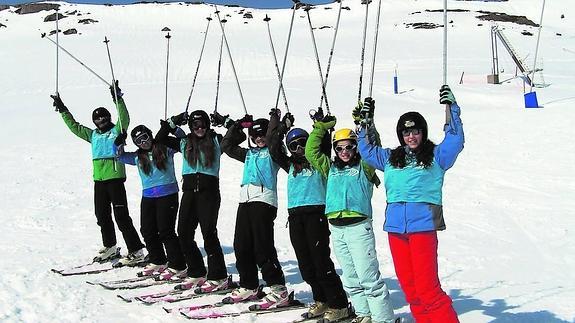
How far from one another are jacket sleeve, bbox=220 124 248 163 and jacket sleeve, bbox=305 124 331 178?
2.95 ft

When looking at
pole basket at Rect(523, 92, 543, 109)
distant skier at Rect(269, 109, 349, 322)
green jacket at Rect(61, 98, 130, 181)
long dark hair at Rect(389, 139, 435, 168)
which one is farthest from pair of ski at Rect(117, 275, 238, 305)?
pole basket at Rect(523, 92, 543, 109)

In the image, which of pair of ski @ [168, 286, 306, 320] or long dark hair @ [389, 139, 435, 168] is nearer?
long dark hair @ [389, 139, 435, 168]

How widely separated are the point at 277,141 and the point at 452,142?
5.35 ft

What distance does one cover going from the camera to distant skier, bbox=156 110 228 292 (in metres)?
5.66

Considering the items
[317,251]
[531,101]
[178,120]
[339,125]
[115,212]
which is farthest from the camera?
[531,101]

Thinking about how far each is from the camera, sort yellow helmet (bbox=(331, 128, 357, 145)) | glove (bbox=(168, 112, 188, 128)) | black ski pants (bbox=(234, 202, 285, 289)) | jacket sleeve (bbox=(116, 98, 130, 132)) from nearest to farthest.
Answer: yellow helmet (bbox=(331, 128, 357, 145))
black ski pants (bbox=(234, 202, 285, 289))
glove (bbox=(168, 112, 188, 128))
jacket sleeve (bbox=(116, 98, 130, 132))

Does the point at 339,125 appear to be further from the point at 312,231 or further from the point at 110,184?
the point at 312,231

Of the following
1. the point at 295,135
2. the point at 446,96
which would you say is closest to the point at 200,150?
the point at 295,135

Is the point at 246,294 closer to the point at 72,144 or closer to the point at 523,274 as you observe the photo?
the point at 523,274

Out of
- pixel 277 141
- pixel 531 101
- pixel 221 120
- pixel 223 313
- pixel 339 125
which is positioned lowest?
Result: pixel 223 313

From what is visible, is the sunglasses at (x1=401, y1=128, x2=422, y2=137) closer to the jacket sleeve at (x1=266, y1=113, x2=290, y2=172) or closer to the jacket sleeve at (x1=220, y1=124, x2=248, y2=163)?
the jacket sleeve at (x1=266, y1=113, x2=290, y2=172)

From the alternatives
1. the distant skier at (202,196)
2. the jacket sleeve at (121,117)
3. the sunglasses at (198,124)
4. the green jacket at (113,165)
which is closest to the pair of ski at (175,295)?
the distant skier at (202,196)

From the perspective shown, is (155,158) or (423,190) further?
(155,158)

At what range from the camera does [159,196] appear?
239 inches
